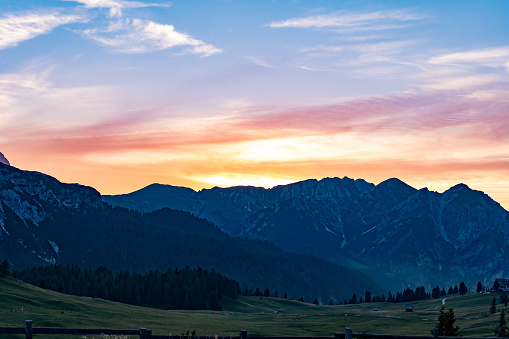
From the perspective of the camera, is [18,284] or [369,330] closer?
[369,330]

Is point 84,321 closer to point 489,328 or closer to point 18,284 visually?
point 18,284

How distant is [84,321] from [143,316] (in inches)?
1409

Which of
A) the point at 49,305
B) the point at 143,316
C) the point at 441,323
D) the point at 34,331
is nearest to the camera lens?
the point at 34,331

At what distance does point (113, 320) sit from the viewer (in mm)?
145375

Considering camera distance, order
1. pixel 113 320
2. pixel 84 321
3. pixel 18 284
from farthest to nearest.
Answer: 1. pixel 18 284
2. pixel 113 320
3. pixel 84 321

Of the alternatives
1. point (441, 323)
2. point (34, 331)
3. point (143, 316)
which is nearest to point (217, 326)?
point (143, 316)

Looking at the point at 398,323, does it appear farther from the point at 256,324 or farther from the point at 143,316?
the point at 143,316

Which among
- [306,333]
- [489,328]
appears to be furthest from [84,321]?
[489,328]

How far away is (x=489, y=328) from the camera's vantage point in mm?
146500

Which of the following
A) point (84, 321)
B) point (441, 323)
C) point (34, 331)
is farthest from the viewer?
point (84, 321)

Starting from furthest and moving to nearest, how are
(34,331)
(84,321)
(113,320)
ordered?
1. (113,320)
2. (84,321)
3. (34,331)

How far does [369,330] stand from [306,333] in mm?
17347

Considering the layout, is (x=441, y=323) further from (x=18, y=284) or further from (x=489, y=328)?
(x=18, y=284)

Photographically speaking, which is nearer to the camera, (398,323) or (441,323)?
(441,323)
